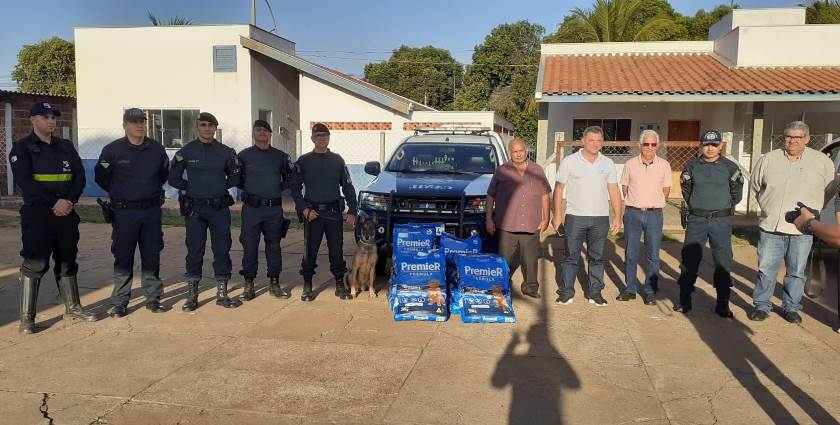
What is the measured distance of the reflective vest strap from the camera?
17.2 ft

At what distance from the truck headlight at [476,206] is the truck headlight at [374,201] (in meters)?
0.87

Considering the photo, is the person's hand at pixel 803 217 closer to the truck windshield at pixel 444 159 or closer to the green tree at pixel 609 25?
the truck windshield at pixel 444 159

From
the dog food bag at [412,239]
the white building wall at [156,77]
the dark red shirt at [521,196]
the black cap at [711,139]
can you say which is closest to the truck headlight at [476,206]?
Answer: the dark red shirt at [521,196]

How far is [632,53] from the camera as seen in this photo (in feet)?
54.6

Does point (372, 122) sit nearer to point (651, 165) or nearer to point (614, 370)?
point (651, 165)

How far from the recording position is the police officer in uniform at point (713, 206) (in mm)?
5891

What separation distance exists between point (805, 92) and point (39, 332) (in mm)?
12739

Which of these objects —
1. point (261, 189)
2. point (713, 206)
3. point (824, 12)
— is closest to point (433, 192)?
point (261, 189)

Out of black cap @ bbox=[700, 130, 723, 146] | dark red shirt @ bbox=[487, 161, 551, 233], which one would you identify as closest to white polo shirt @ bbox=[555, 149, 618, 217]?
dark red shirt @ bbox=[487, 161, 551, 233]

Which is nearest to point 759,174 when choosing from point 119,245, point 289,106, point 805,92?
point 119,245

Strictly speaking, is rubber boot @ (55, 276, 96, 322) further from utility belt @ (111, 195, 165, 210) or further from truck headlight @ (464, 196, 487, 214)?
truck headlight @ (464, 196, 487, 214)

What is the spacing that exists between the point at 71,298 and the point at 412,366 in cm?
325

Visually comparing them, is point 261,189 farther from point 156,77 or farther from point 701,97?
point 156,77

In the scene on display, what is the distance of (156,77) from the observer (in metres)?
16.3
